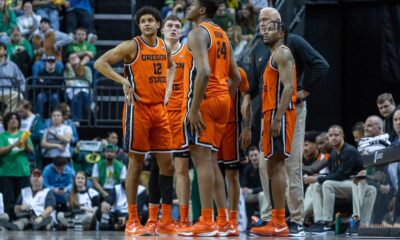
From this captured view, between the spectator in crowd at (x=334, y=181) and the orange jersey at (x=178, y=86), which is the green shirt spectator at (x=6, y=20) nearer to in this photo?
the spectator in crowd at (x=334, y=181)

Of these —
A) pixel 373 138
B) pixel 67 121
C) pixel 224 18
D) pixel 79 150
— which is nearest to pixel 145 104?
pixel 373 138

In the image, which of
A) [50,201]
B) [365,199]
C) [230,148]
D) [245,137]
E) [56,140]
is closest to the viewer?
[245,137]

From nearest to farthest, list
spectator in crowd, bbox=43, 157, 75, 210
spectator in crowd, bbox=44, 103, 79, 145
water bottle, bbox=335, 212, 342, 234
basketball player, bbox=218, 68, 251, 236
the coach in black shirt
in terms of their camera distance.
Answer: basketball player, bbox=218, 68, 251, 236, the coach in black shirt, water bottle, bbox=335, 212, 342, 234, spectator in crowd, bbox=43, 157, 75, 210, spectator in crowd, bbox=44, 103, 79, 145

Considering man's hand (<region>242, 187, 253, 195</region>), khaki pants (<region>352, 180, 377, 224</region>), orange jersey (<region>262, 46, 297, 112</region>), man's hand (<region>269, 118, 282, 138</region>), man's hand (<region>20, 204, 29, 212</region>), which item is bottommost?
man's hand (<region>20, 204, 29, 212</region>)

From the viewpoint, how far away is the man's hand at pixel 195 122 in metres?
9.86

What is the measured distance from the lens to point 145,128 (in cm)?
1120

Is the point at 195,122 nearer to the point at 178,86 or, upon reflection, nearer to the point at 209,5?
the point at 209,5

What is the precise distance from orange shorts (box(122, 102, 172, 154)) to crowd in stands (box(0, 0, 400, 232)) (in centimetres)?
192

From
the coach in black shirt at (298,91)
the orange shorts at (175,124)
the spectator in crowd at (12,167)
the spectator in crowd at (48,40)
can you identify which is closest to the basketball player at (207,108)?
the coach in black shirt at (298,91)

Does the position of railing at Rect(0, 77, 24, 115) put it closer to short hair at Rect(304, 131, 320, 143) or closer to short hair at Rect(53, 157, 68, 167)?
short hair at Rect(53, 157, 68, 167)

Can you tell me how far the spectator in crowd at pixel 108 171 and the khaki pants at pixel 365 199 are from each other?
5.91 meters

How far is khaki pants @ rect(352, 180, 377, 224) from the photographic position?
38.9ft

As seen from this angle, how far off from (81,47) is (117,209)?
558 cm

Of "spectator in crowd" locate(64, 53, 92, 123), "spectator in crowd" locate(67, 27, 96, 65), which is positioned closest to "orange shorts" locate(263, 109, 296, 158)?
"spectator in crowd" locate(64, 53, 92, 123)
